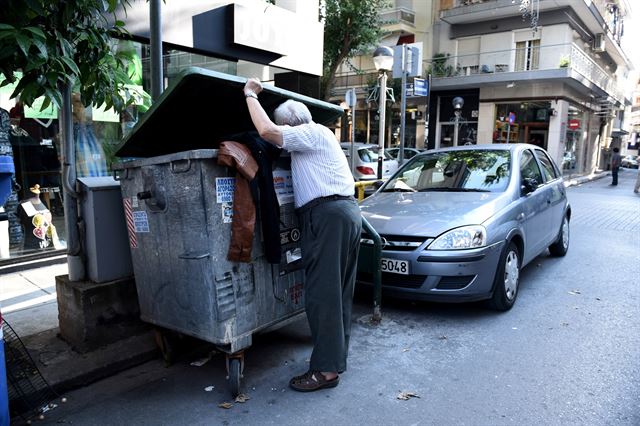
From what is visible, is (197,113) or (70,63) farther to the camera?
(197,113)

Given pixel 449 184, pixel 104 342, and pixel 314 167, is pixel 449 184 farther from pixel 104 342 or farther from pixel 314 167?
pixel 104 342

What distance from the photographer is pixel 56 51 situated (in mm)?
2830

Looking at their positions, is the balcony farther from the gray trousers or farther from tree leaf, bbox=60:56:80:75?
tree leaf, bbox=60:56:80:75

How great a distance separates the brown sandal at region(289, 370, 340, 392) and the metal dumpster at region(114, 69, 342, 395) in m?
0.39

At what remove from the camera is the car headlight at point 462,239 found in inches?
168

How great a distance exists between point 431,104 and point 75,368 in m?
25.1

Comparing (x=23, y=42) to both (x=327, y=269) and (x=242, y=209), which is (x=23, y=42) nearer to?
(x=242, y=209)

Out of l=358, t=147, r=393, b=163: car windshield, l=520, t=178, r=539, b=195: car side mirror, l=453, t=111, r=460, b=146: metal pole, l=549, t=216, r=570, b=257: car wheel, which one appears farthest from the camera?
l=453, t=111, r=460, b=146: metal pole

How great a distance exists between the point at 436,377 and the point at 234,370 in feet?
4.63

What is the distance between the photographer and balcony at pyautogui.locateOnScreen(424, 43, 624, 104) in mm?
21266

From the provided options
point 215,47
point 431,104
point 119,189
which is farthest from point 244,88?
point 431,104

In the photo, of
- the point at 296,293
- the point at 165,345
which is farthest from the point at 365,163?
the point at 165,345

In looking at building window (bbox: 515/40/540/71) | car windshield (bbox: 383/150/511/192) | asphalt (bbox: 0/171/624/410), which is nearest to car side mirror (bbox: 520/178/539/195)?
car windshield (bbox: 383/150/511/192)

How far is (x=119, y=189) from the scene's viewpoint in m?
3.59
